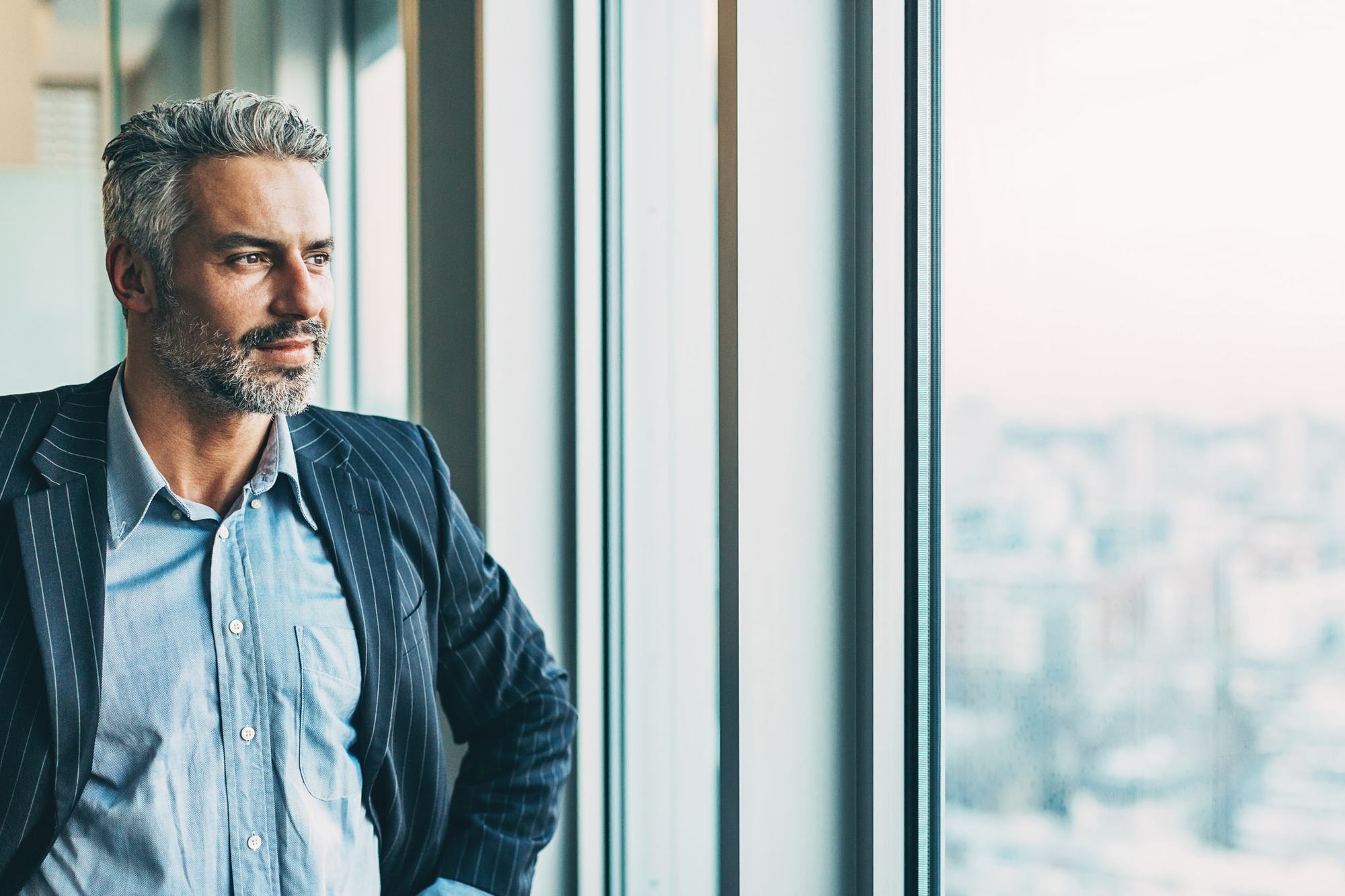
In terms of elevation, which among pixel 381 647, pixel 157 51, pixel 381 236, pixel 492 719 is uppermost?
pixel 157 51

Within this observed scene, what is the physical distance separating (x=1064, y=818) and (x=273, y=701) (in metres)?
0.80

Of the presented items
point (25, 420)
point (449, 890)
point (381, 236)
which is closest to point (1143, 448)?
point (449, 890)

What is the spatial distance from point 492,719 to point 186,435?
500mm

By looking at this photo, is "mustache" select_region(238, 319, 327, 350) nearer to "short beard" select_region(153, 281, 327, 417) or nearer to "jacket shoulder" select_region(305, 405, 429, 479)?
"short beard" select_region(153, 281, 327, 417)

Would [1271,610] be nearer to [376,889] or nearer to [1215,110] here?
[1215,110]

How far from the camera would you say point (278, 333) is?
4.01 feet

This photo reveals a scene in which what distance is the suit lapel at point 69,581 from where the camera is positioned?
1.05 metres

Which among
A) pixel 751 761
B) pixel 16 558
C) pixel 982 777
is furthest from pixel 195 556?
pixel 982 777

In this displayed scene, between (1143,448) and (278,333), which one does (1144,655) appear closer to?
(1143,448)

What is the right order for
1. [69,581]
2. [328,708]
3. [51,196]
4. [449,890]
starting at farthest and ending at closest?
[51,196] → [449,890] → [328,708] → [69,581]

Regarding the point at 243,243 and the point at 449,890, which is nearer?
the point at 243,243

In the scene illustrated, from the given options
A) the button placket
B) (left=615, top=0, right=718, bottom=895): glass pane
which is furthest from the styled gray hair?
(left=615, top=0, right=718, bottom=895): glass pane

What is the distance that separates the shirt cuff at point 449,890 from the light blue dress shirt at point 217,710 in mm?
82

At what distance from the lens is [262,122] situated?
1216 mm
